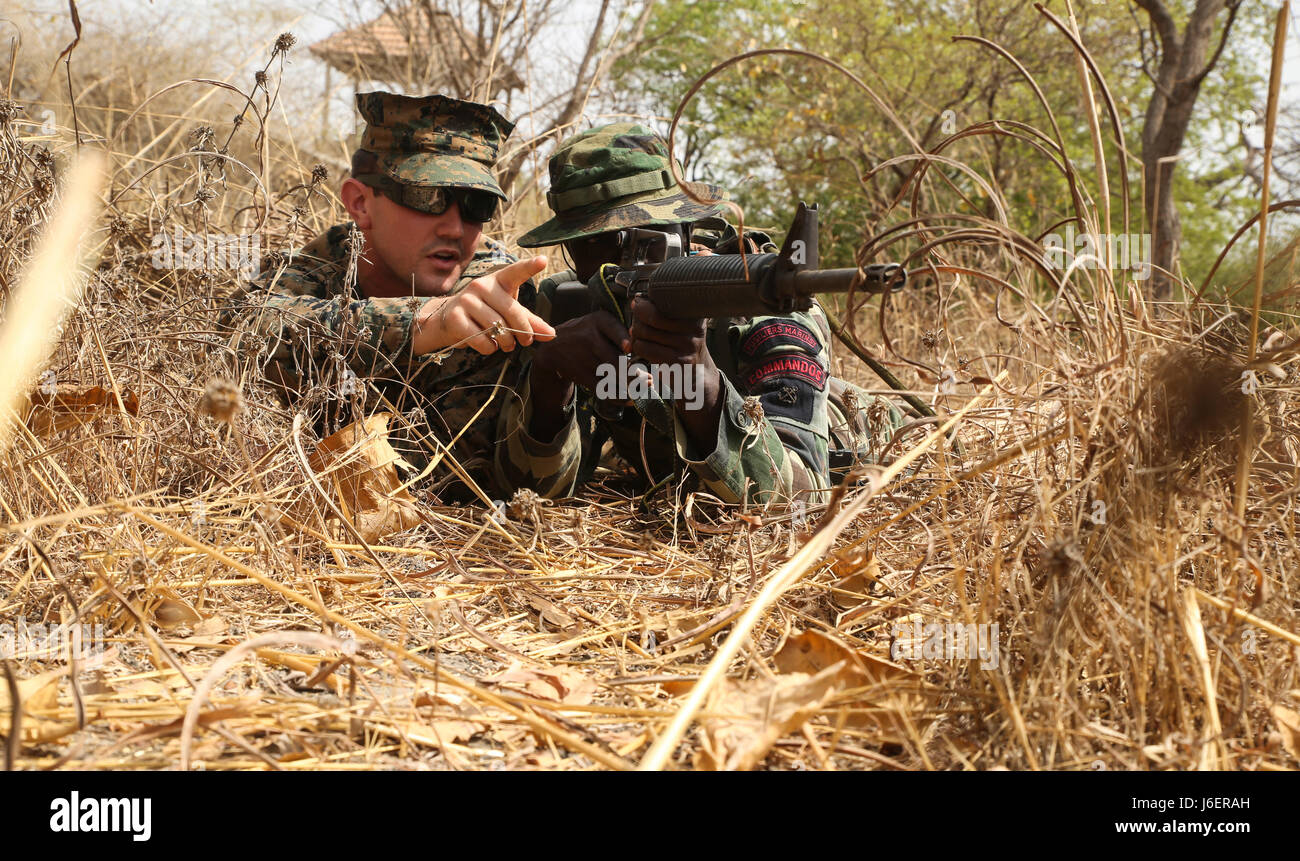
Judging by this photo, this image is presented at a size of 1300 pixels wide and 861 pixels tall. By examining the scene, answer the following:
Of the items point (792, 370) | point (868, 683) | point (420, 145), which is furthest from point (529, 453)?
point (868, 683)

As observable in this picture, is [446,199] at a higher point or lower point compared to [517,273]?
higher

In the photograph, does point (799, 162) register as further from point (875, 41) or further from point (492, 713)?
point (492, 713)

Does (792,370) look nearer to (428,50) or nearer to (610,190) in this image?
(610,190)

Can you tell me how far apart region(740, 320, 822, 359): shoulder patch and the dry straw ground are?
2.09 ft

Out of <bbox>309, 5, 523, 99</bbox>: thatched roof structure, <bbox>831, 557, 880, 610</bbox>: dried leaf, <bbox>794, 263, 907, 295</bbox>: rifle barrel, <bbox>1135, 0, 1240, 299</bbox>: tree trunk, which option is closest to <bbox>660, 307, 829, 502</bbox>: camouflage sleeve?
<bbox>831, 557, 880, 610</bbox>: dried leaf

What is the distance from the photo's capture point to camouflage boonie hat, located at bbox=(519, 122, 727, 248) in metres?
2.45

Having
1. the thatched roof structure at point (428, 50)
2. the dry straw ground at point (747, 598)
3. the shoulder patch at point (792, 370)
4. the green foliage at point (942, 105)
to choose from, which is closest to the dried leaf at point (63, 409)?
the dry straw ground at point (747, 598)

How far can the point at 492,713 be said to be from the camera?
47.1 inches

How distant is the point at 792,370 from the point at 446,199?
3.52 ft

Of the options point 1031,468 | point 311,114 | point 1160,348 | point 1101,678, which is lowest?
point 1101,678

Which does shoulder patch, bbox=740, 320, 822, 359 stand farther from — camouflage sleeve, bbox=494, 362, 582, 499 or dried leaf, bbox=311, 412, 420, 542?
dried leaf, bbox=311, 412, 420, 542

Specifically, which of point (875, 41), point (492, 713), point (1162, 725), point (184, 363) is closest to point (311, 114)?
point (184, 363)

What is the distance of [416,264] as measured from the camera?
2787mm
